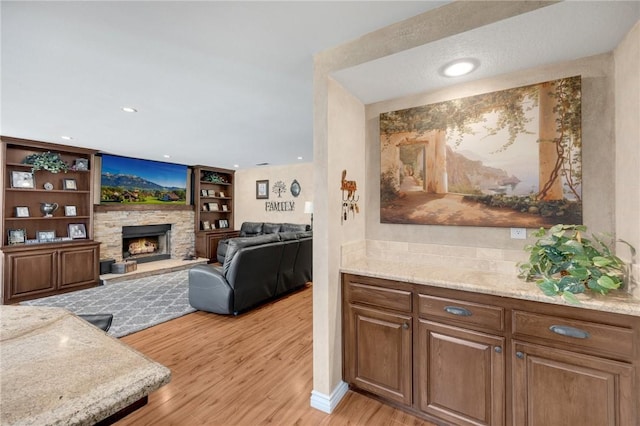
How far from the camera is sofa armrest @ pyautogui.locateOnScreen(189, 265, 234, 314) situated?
342 centimetres

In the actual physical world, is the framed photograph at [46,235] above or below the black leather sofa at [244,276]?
above

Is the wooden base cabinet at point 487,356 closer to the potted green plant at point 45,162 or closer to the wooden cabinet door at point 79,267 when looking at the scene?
the wooden cabinet door at point 79,267

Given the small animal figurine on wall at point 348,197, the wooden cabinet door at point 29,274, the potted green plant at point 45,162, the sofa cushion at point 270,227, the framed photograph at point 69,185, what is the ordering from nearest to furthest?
the small animal figurine on wall at point 348,197 < the wooden cabinet door at point 29,274 < the potted green plant at point 45,162 < the framed photograph at point 69,185 < the sofa cushion at point 270,227

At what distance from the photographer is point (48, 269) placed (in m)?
4.33

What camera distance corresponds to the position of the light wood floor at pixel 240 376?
6.13 feet

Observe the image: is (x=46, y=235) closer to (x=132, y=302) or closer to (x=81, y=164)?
(x=81, y=164)

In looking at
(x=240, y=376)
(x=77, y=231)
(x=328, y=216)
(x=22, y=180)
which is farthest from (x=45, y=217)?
(x=328, y=216)

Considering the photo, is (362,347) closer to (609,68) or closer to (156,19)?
(609,68)

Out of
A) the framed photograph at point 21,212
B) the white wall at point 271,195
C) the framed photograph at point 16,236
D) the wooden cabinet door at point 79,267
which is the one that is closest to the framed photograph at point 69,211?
the framed photograph at point 21,212

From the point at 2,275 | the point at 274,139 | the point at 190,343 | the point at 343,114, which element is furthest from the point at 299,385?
the point at 2,275

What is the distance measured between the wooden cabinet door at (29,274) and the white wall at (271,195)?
4.22 metres

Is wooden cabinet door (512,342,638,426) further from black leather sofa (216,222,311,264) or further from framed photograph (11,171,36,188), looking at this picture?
framed photograph (11,171,36,188)

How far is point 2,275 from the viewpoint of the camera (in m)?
3.98

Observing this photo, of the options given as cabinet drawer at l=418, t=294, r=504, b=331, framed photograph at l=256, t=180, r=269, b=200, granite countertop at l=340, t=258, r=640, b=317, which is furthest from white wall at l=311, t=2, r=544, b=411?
framed photograph at l=256, t=180, r=269, b=200
